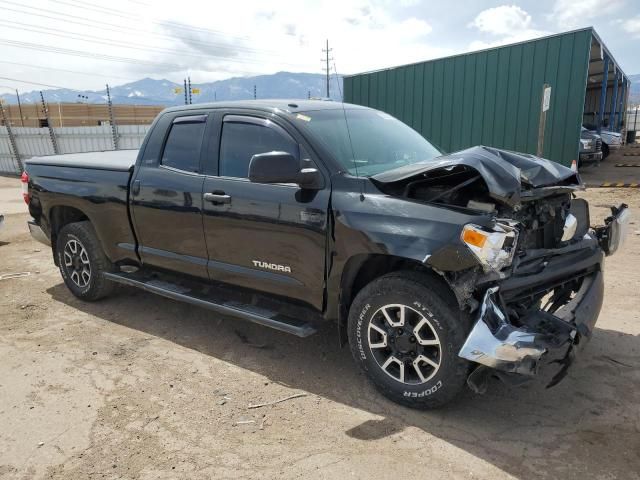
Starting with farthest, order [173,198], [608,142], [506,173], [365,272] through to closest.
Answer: [608,142] → [173,198] → [365,272] → [506,173]

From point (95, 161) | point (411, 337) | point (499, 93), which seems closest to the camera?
point (411, 337)

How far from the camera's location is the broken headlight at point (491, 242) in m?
2.66

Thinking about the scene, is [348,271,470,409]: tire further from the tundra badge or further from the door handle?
the door handle

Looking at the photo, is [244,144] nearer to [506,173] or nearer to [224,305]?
[224,305]

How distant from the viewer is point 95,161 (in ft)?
16.5

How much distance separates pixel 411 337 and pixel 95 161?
3649mm

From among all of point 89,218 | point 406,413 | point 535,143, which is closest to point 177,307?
point 89,218

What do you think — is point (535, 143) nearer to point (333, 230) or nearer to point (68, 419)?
point (333, 230)

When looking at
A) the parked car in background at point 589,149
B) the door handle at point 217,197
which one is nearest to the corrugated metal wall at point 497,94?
the parked car in background at point 589,149

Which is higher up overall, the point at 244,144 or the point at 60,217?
the point at 244,144

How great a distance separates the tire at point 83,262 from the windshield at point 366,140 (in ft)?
8.36

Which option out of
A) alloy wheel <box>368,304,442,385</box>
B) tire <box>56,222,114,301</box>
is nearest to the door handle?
alloy wheel <box>368,304,442,385</box>

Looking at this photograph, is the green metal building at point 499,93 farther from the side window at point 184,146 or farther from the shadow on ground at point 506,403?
the side window at point 184,146

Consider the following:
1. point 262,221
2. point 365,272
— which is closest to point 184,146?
point 262,221
